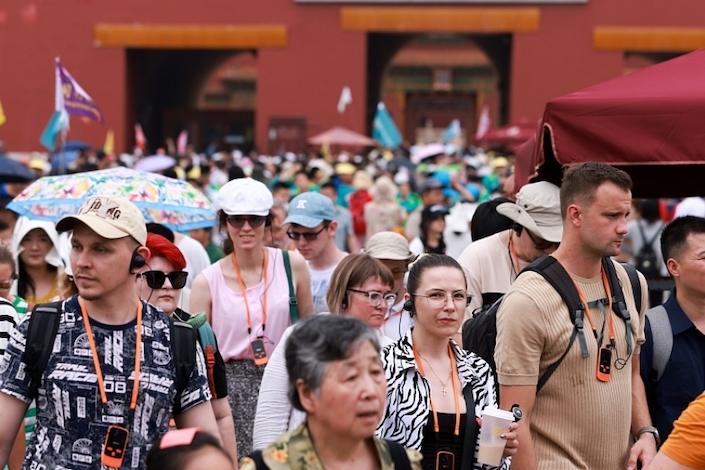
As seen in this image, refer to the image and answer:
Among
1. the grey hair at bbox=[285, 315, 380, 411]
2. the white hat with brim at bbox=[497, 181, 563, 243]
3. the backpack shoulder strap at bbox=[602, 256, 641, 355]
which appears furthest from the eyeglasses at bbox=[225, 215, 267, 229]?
the grey hair at bbox=[285, 315, 380, 411]

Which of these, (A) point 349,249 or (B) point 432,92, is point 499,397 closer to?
(A) point 349,249

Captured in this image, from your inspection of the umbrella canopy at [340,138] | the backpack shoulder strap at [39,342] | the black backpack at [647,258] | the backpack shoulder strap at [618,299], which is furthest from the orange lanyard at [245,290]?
the umbrella canopy at [340,138]

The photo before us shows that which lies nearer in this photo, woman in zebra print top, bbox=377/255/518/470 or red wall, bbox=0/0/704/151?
woman in zebra print top, bbox=377/255/518/470

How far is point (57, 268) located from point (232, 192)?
1848 mm

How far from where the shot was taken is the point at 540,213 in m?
5.41

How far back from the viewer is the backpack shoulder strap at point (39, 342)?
342 cm

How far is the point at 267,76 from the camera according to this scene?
105 ft

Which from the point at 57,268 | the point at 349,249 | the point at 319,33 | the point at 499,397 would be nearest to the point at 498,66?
the point at 319,33

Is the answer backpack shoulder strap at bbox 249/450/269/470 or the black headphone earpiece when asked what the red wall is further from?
backpack shoulder strap at bbox 249/450/269/470

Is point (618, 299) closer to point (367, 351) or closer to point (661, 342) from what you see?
point (661, 342)

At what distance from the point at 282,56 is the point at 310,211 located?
84.7 ft

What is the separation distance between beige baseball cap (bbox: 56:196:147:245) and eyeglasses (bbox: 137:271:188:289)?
0.99 metres

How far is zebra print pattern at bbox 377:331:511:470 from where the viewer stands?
392 centimetres

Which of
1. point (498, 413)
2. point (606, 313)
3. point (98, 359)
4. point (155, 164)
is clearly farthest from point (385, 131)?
point (98, 359)
